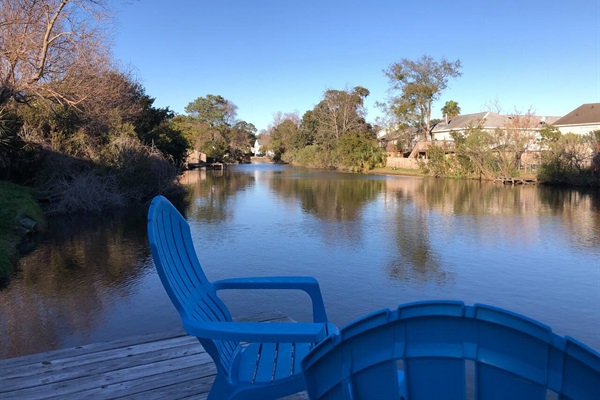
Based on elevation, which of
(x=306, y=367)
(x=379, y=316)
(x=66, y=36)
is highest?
(x=66, y=36)

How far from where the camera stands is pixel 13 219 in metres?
9.82

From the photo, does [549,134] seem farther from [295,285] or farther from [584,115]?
[295,285]

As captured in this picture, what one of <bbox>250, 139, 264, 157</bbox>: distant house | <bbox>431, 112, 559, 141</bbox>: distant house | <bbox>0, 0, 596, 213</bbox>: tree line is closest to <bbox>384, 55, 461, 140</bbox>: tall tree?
<bbox>431, 112, 559, 141</bbox>: distant house

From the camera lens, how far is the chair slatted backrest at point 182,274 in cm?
196

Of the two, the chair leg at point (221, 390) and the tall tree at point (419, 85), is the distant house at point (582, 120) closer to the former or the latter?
the tall tree at point (419, 85)

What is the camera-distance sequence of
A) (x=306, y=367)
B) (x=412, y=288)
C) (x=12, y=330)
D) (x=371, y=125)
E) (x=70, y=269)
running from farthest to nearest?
(x=371, y=125) → (x=70, y=269) → (x=412, y=288) → (x=12, y=330) → (x=306, y=367)

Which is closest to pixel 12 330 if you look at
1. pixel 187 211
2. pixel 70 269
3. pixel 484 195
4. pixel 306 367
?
pixel 70 269

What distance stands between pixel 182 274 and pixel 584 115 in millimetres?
49267

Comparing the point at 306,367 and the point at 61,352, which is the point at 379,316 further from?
the point at 61,352

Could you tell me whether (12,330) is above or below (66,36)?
below

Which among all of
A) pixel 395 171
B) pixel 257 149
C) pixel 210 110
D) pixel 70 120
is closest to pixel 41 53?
pixel 70 120

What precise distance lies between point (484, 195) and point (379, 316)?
2079cm

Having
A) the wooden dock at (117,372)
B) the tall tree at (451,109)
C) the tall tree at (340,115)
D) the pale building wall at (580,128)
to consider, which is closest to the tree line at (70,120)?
the wooden dock at (117,372)

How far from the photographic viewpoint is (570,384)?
98cm
